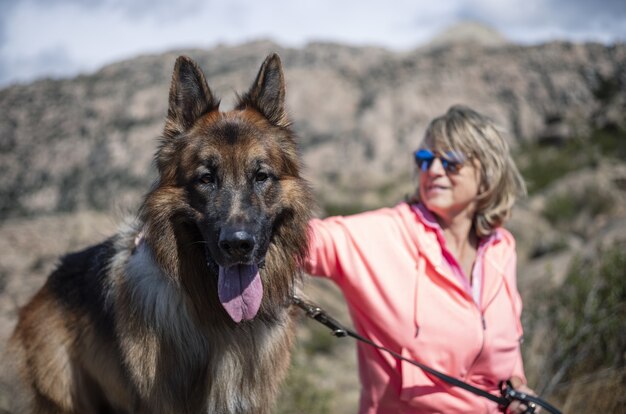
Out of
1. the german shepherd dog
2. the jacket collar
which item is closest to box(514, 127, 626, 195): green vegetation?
the jacket collar

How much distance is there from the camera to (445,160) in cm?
345

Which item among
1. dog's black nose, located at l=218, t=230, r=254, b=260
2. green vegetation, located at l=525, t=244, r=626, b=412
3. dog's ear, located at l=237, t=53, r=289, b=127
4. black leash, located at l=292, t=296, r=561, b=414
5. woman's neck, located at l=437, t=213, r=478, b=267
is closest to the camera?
dog's black nose, located at l=218, t=230, r=254, b=260

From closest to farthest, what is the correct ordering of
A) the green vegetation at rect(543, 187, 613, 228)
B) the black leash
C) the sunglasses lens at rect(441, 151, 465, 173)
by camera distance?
the black leash, the sunglasses lens at rect(441, 151, 465, 173), the green vegetation at rect(543, 187, 613, 228)

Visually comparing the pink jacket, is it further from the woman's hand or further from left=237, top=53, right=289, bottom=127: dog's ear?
left=237, top=53, right=289, bottom=127: dog's ear


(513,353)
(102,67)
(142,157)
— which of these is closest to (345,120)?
(142,157)

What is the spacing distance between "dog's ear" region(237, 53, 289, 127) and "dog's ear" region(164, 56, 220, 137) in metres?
0.24

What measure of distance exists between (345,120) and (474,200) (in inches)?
1203

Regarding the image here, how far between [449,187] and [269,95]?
1.44 metres

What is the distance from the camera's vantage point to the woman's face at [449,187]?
3.46m

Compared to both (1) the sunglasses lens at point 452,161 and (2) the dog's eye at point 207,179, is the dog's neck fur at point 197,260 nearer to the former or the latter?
(2) the dog's eye at point 207,179

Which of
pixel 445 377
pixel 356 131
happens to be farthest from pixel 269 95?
pixel 356 131

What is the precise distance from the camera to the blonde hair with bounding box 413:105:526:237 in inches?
137

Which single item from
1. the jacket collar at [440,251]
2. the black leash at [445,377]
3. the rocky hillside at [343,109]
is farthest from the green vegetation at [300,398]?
the rocky hillside at [343,109]

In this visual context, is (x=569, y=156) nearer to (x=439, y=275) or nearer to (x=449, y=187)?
(x=449, y=187)
